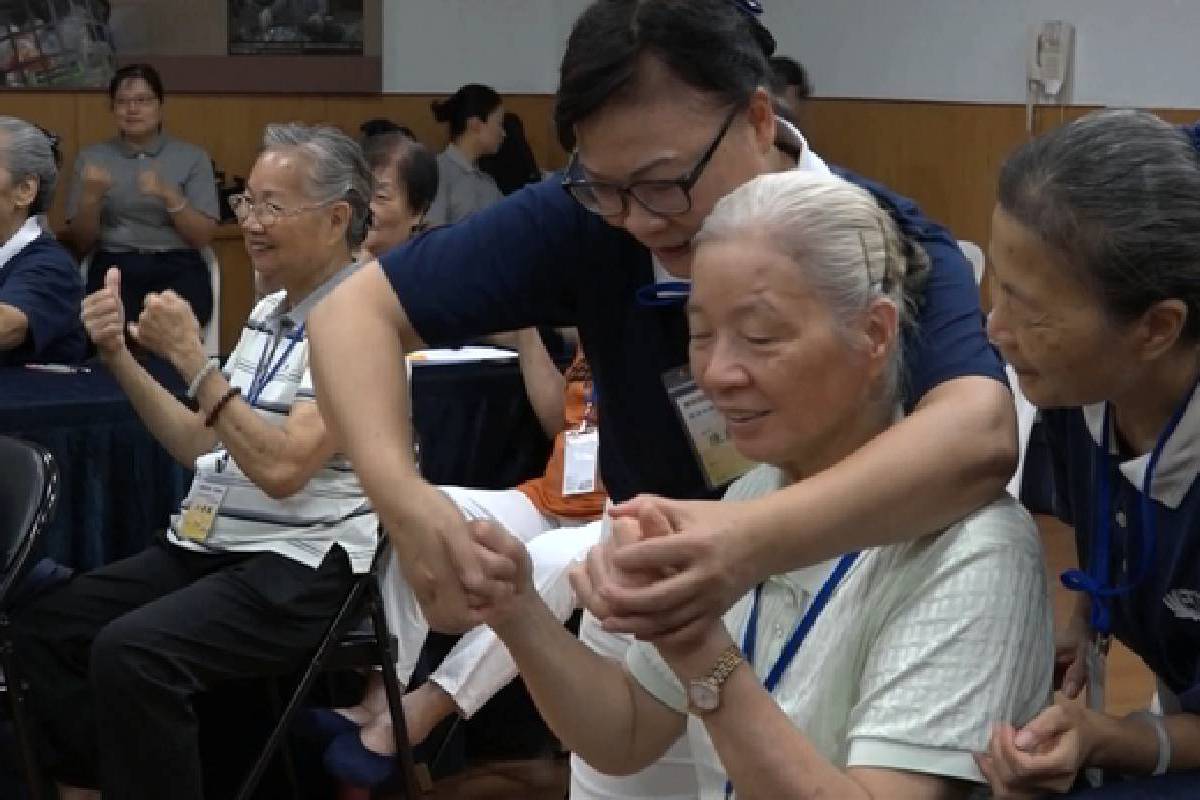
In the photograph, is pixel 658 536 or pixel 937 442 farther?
pixel 937 442

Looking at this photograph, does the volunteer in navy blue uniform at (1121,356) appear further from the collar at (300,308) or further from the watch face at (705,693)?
the collar at (300,308)

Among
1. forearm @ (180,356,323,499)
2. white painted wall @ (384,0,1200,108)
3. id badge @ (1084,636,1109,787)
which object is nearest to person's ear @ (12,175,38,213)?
forearm @ (180,356,323,499)

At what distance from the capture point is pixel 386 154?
4059 millimetres

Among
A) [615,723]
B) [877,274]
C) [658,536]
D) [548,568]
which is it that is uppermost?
[877,274]

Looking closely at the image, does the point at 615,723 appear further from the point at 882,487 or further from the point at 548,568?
the point at 548,568

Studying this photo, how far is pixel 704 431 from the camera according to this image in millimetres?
1838

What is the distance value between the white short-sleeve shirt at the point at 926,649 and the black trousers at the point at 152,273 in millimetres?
5470

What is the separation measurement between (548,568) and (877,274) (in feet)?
6.96

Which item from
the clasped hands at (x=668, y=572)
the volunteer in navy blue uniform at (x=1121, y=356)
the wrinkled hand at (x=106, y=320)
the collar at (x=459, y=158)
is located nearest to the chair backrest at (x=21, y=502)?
the wrinkled hand at (x=106, y=320)

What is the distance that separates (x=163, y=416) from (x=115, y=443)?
0.34m

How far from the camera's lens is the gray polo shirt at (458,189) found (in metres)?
7.66

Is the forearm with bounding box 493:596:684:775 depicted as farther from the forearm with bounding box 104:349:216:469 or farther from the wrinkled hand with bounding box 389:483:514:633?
the forearm with bounding box 104:349:216:469

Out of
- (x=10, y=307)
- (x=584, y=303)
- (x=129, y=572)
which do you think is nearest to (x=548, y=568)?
(x=129, y=572)

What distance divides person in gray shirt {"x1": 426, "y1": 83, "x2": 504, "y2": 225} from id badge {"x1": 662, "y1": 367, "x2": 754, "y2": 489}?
5.90 meters
